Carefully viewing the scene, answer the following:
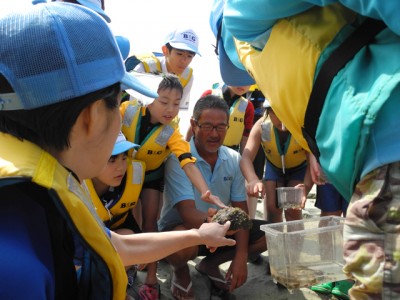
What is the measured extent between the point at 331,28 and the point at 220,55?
0.82m

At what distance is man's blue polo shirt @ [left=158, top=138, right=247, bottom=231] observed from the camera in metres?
3.54

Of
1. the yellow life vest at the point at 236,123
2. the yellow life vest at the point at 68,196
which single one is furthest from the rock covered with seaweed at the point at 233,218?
the yellow life vest at the point at 236,123

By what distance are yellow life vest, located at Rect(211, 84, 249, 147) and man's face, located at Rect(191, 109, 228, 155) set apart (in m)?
1.11

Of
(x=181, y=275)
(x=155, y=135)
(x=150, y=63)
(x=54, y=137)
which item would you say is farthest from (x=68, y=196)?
(x=150, y=63)

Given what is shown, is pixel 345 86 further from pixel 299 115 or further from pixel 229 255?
pixel 229 255

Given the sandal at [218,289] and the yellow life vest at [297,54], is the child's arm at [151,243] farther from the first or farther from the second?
the sandal at [218,289]

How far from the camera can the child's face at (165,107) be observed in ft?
11.3

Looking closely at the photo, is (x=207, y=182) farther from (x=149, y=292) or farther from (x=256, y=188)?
(x=149, y=292)

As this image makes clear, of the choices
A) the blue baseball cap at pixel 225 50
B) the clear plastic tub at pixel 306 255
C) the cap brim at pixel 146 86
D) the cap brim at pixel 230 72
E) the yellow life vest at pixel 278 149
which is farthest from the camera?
the yellow life vest at pixel 278 149

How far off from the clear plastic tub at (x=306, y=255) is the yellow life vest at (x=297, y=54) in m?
1.02

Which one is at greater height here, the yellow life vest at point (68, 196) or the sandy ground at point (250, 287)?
the yellow life vest at point (68, 196)

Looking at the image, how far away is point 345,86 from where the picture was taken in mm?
Result: 1214

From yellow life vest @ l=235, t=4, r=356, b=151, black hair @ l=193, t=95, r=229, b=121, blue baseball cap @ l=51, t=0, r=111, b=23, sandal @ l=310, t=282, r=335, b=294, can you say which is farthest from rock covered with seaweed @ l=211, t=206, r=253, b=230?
blue baseball cap @ l=51, t=0, r=111, b=23

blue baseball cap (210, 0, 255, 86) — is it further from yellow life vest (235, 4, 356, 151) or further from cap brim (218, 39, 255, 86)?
yellow life vest (235, 4, 356, 151)
